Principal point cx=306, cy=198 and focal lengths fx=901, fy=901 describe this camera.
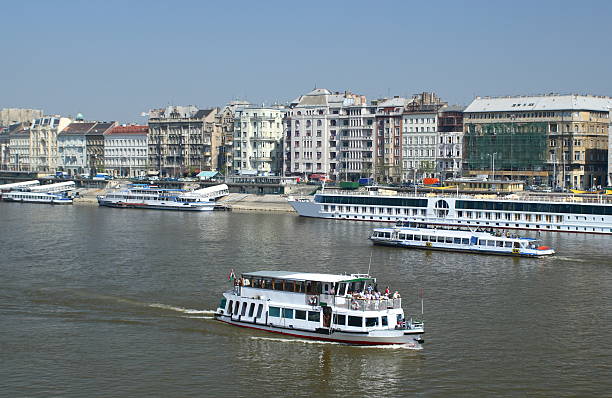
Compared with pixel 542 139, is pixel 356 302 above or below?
below

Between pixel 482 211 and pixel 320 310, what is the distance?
6529cm

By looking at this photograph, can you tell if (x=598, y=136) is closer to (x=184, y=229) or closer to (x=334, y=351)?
(x=184, y=229)

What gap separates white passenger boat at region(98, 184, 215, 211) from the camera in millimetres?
137000

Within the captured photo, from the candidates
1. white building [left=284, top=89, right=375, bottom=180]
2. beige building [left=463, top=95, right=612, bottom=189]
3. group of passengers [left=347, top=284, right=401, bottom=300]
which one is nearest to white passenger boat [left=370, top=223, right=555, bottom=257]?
group of passengers [left=347, top=284, right=401, bottom=300]

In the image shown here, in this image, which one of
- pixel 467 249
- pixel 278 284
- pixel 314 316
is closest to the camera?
pixel 314 316

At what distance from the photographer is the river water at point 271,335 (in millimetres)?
37312

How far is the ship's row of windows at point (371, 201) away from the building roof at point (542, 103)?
169ft

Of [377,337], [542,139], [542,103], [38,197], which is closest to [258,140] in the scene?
[38,197]

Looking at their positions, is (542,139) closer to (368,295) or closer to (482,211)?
(482,211)

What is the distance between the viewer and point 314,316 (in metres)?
43.7

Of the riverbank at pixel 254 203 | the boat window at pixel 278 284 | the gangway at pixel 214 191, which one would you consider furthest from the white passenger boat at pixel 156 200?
the boat window at pixel 278 284

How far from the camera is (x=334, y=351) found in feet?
137

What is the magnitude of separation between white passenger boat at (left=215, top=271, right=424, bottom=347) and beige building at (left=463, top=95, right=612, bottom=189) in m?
109

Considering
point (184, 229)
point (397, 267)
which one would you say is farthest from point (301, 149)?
point (397, 267)
